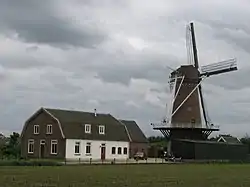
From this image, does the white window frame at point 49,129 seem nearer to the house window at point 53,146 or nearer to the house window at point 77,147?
the house window at point 53,146

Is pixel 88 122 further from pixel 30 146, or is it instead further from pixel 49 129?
pixel 30 146

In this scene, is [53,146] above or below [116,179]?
above

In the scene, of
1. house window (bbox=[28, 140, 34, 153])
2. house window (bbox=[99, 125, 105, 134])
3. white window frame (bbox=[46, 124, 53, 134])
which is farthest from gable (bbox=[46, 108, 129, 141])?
house window (bbox=[28, 140, 34, 153])

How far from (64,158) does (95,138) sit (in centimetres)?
672

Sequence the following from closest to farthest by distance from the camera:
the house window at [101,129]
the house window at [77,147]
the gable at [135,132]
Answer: the house window at [77,147]
the house window at [101,129]
the gable at [135,132]

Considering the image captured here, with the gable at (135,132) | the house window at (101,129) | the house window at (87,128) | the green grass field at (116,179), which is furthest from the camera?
the gable at (135,132)

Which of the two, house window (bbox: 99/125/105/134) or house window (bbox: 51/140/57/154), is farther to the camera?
house window (bbox: 99/125/105/134)

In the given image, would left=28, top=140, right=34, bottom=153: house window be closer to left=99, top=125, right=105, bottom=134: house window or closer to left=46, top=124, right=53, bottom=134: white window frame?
left=46, top=124, right=53, bottom=134: white window frame

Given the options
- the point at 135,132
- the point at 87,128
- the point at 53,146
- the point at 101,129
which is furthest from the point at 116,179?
the point at 135,132

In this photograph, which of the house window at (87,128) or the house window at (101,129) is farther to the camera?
the house window at (101,129)

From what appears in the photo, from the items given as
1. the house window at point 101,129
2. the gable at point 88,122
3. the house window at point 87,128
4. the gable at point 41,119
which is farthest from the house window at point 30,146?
the house window at point 101,129

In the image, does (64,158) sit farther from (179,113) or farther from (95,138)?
(179,113)

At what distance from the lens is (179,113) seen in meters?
73.0

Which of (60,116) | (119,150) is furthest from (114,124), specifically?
(60,116)
